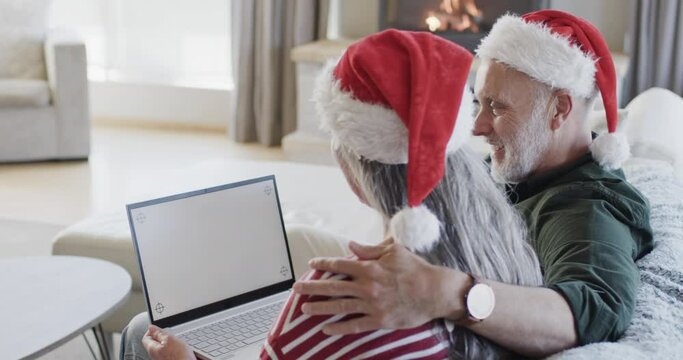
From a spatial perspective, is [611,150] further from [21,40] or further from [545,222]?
[21,40]

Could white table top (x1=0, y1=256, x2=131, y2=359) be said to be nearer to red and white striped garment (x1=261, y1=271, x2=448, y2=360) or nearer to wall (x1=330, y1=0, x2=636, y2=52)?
red and white striped garment (x1=261, y1=271, x2=448, y2=360)

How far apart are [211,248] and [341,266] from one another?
53cm

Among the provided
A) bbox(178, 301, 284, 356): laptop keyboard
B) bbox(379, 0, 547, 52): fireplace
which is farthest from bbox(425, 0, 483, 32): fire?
bbox(178, 301, 284, 356): laptop keyboard

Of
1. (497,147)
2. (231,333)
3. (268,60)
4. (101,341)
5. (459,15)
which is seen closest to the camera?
(231,333)

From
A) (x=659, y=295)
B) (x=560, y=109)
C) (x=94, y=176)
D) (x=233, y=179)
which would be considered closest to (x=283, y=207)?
(x=233, y=179)

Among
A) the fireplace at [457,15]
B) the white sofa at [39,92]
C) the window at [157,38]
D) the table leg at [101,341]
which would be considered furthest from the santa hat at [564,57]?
the window at [157,38]

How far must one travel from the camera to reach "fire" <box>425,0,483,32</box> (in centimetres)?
460

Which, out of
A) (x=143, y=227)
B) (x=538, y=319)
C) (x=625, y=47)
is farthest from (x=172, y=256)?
(x=625, y=47)

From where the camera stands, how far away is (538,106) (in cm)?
176

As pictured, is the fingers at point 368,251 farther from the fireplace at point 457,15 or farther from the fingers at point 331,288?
the fireplace at point 457,15

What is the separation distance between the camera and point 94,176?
4.41 metres

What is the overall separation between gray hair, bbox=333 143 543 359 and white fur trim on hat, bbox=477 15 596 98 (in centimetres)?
54

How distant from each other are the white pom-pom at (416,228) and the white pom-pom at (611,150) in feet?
2.26

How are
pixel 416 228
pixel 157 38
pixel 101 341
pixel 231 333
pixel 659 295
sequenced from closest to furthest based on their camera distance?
pixel 416 228, pixel 659 295, pixel 231 333, pixel 101 341, pixel 157 38
